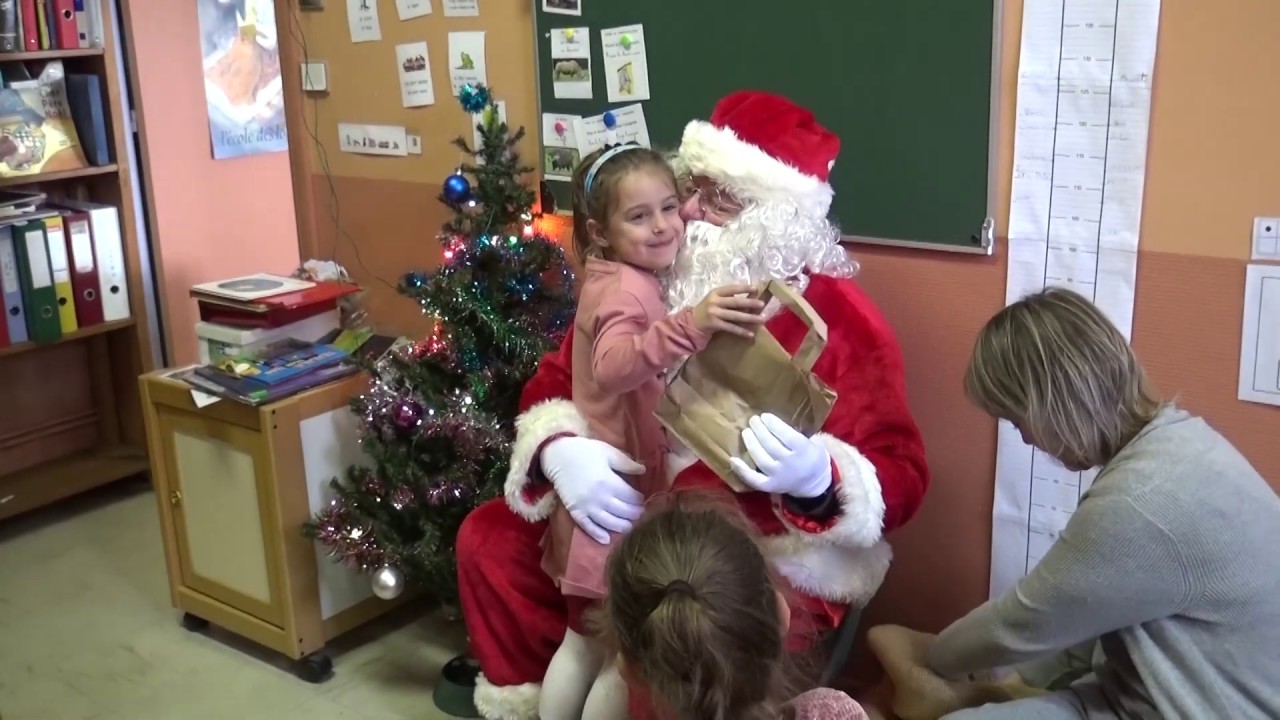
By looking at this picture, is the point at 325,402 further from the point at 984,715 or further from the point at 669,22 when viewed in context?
the point at 984,715

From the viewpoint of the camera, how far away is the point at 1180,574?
142cm

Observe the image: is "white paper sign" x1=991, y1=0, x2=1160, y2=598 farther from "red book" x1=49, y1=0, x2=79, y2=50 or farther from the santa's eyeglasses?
"red book" x1=49, y1=0, x2=79, y2=50

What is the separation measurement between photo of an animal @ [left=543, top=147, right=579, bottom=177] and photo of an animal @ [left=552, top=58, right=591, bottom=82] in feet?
0.50

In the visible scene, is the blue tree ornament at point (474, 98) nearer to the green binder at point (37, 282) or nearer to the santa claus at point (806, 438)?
the santa claus at point (806, 438)

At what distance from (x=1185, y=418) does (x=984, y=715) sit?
1.61 ft

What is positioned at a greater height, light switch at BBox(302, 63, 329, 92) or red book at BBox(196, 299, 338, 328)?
light switch at BBox(302, 63, 329, 92)

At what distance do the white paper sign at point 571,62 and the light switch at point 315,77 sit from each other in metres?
0.81

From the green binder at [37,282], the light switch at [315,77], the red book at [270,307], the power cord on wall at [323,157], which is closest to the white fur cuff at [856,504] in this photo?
the red book at [270,307]

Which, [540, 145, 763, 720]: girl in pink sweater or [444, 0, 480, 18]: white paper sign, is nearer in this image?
[540, 145, 763, 720]: girl in pink sweater

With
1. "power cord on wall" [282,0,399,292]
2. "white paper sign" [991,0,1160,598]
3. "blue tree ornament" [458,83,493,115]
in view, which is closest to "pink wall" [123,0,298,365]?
"power cord on wall" [282,0,399,292]

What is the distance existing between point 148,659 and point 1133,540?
227cm

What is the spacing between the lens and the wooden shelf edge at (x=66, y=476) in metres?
3.51

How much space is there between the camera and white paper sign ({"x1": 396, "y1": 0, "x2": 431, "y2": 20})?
275cm

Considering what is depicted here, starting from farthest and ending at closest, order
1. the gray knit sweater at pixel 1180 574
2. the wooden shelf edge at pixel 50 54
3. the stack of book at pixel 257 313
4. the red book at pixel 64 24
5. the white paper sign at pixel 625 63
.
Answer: the red book at pixel 64 24 < the wooden shelf edge at pixel 50 54 < the stack of book at pixel 257 313 < the white paper sign at pixel 625 63 < the gray knit sweater at pixel 1180 574
